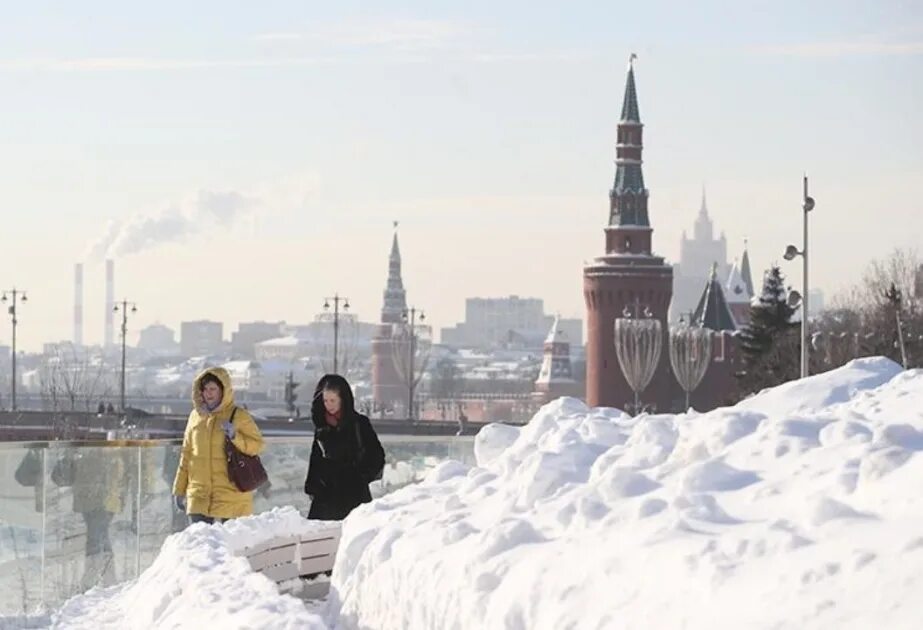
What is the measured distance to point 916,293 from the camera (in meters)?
71.3

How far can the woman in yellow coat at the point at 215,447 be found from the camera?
1169 centimetres

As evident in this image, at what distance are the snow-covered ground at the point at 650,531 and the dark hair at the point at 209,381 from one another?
2.64 meters

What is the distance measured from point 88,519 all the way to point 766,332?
6317cm

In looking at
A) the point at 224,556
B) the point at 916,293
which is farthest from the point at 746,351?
the point at 224,556

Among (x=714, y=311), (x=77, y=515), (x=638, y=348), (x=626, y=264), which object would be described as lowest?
(x=77, y=515)

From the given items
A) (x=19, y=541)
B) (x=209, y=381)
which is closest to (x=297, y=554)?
(x=209, y=381)

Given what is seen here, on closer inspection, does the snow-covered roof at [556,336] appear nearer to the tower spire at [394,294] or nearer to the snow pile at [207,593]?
the tower spire at [394,294]

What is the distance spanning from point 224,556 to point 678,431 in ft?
8.74

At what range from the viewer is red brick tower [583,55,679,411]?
366 ft

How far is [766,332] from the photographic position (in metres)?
75.6

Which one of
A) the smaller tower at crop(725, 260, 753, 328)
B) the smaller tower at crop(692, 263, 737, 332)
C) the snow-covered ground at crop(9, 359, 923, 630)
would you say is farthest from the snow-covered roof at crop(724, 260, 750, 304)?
the snow-covered ground at crop(9, 359, 923, 630)

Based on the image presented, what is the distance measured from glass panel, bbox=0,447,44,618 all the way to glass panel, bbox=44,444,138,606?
0.09m

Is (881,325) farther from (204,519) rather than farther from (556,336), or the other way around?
(556,336)

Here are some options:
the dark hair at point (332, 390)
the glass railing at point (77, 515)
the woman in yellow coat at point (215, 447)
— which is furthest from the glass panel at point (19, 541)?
the dark hair at point (332, 390)
